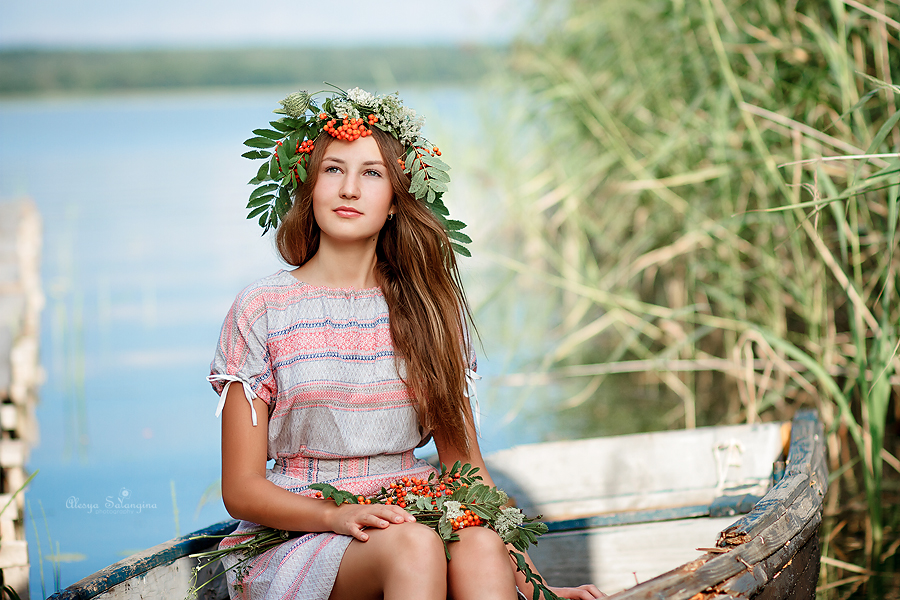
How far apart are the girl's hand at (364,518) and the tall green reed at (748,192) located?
3.79ft

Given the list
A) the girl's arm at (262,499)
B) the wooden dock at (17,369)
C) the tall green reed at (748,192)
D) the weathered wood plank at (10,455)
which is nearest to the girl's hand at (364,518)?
the girl's arm at (262,499)

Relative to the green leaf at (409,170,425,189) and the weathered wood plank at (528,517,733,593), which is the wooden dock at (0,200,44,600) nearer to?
the green leaf at (409,170,425,189)

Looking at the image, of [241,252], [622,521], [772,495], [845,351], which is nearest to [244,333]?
[772,495]

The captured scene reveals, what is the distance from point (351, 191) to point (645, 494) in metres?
1.19

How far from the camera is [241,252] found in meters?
7.81

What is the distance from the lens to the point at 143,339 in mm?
5383

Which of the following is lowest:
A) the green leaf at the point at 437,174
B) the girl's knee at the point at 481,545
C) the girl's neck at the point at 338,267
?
the girl's knee at the point at 481,545

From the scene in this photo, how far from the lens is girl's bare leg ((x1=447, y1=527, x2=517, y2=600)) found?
1305 millimetres

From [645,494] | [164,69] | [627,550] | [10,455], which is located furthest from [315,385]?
[164,69]

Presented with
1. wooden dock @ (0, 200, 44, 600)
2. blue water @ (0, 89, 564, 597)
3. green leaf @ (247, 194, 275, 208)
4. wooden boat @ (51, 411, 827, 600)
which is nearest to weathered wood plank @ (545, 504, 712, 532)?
wooden boat @ (51, 411, 827, 600)

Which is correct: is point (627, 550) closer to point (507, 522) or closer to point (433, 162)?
point (507, 522)

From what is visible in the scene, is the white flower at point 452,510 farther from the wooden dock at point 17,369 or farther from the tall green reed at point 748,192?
the tall green reed at point 748,192

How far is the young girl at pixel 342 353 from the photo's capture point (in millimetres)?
1401

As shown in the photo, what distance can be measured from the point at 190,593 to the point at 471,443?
1.77 feet
